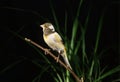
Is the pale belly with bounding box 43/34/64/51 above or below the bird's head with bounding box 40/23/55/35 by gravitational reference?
below

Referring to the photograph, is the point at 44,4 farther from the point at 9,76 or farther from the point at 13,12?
the point at 9,76

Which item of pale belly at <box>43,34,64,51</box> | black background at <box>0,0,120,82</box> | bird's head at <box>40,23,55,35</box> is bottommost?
black background at <box>0,0,120,82</box>

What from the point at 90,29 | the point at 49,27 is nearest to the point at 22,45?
the point at 90,29

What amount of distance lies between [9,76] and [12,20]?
1.31 ft

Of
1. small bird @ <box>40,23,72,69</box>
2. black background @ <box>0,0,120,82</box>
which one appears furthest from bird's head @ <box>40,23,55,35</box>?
black background @ <box>0,0,120,82</box>

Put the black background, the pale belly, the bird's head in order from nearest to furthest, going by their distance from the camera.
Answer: the bird's head < the pale belly < the black background

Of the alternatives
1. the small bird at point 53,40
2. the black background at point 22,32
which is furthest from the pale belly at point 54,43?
the black background at point 22,32

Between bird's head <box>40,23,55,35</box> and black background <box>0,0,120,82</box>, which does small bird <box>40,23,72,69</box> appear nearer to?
bird's head <box>40,23,55,35</box>

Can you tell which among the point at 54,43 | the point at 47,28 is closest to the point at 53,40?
the point at 54,43

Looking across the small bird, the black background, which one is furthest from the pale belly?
the black background

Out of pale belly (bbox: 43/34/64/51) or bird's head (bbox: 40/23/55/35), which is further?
pale belly (bbox: 43/34/64/51)

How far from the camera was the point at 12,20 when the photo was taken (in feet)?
12.0

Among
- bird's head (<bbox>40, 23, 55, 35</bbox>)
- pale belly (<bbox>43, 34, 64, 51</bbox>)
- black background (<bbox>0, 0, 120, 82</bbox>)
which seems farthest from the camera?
black background (<bbox>0, 0, 120, 82</bbox>)

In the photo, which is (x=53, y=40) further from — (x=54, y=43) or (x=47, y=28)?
(x=47, y=28)
